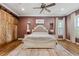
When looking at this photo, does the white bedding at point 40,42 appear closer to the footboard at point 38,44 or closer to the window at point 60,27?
the footboard at point 38,44

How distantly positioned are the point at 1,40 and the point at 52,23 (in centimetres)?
517

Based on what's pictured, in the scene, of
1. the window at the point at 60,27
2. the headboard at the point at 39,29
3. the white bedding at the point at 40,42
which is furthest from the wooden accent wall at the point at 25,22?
the white bedding at the point at 40,42

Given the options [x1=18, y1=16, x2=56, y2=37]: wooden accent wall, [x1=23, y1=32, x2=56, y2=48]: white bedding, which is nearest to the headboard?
[x1=18, y1=16, x2=56, y2=37]: wooden accent wall

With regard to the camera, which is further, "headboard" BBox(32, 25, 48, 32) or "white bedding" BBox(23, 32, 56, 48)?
"headboard" BBox(32, 25, 48, 32)

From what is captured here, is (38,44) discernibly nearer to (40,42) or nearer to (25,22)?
(40,42)

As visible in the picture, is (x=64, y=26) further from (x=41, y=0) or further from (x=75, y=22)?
(x=41, y=0)

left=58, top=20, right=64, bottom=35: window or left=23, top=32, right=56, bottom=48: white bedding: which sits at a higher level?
left=58, top=20, right=64, bottom=35: window

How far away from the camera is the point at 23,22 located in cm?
1038

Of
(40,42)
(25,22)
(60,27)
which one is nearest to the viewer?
(40,42)

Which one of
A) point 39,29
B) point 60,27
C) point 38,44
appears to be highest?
point 60,27

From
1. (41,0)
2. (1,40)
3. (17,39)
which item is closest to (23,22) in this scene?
(17,39)

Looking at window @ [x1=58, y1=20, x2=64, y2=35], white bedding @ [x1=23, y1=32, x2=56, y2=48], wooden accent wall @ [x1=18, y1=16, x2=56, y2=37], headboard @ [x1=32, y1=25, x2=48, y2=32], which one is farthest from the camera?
window @ [x1=58, y1=20, x2=64, y2=35]

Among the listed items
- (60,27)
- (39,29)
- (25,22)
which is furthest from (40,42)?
(60,27)

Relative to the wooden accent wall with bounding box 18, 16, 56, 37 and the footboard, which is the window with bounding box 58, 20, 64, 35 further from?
the footboard
